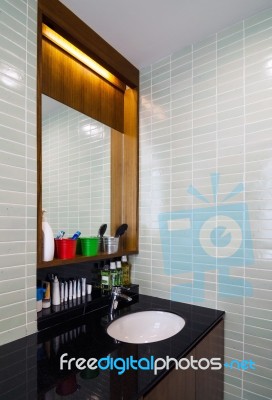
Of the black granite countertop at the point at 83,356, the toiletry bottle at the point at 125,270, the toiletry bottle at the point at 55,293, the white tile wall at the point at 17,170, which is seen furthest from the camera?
the toiletry bottle at the point at 125,270

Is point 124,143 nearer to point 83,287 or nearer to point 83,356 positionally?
point 83,287

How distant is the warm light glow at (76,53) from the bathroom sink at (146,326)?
1.45 metres

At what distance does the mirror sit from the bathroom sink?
531 mm

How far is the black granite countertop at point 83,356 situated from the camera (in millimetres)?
695

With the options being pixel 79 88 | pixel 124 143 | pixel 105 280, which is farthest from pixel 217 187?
pixel 79 88

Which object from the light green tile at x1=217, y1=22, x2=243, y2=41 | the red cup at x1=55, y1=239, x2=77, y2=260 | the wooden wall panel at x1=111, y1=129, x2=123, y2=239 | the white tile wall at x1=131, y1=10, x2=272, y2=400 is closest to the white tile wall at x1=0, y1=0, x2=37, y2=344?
the red cup at x1=55, y1=239, x2=77, y2=260

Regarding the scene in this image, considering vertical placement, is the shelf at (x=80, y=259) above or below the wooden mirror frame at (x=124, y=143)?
below

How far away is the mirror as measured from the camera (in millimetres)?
1274

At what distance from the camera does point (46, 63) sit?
4.00 feet

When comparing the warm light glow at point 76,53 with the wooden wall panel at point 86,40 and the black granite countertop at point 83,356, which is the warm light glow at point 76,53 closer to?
the wooden wall panel at point 86,40

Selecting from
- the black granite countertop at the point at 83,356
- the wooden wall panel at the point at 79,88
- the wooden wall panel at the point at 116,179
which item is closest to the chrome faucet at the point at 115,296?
the black granite countertop at the point at 83,356

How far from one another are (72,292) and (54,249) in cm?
28

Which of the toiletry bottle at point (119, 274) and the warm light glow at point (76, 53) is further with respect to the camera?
the toiletry bottle at point (119, 274)

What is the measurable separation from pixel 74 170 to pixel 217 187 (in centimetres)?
82
